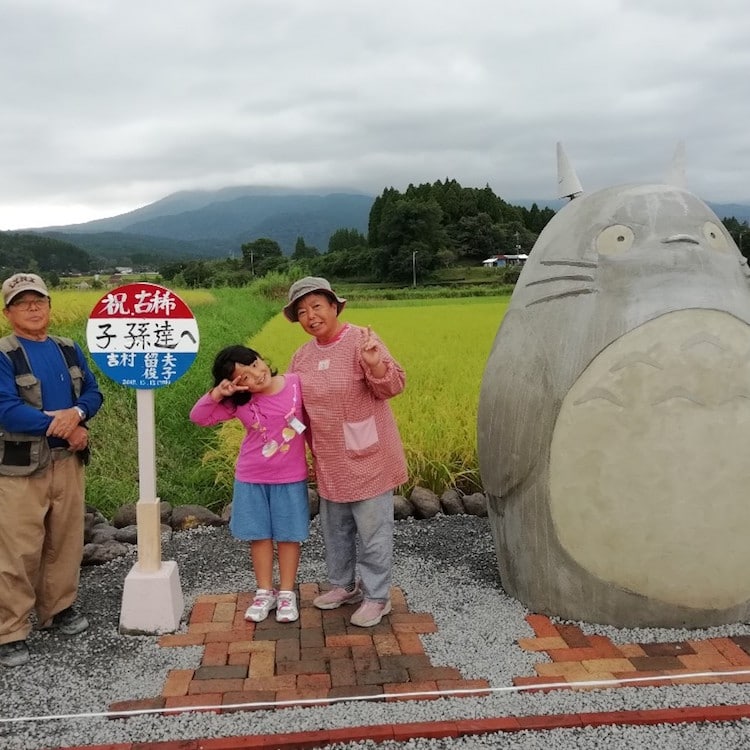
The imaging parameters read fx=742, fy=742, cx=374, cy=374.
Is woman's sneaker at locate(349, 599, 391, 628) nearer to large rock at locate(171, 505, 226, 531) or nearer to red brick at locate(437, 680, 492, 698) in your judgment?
red brick at locate(437, 680, 492, 698)

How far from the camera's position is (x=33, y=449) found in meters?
2.94

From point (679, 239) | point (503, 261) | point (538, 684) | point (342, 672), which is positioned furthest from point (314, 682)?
point (503, 261)

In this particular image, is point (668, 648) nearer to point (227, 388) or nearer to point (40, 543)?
point (227, 388)

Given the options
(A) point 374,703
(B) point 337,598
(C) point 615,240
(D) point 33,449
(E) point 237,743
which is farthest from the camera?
(B) point 337,598

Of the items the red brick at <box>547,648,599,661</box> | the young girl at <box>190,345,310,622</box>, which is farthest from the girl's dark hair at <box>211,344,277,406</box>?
the red brick at <box>547,648,599,661</box>

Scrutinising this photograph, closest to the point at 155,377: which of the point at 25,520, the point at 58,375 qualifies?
the point at 58,375

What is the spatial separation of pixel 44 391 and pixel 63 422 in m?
0.16

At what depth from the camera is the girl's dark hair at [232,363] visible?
303 centimetres

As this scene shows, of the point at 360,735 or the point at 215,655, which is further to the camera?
the point at 215,655

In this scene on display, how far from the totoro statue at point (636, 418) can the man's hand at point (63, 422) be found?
5.80 feet

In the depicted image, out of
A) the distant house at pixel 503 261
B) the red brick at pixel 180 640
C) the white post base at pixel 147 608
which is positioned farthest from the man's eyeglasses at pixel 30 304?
the distant house at pixel 503 261

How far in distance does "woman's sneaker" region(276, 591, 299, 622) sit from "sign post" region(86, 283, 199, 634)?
0.45 metres

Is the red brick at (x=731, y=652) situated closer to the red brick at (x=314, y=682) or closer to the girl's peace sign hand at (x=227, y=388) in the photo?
the red brick at (x=314, y=682)

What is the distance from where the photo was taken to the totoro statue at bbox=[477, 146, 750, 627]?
9.51 feet
